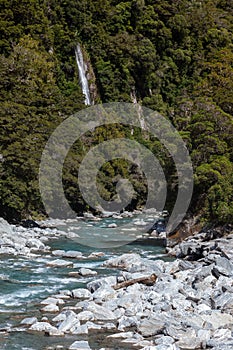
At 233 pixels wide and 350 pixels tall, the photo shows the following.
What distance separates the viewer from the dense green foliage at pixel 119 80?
3275 centimetres

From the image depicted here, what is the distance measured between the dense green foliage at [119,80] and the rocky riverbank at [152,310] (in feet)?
26.4

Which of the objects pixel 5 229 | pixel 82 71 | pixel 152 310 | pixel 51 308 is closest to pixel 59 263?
pixel 51 308

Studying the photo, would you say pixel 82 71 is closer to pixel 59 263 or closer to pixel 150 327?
pixel 59 263

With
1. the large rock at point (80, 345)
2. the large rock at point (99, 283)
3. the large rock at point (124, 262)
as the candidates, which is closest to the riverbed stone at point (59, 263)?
the large rock at point (124, 262)

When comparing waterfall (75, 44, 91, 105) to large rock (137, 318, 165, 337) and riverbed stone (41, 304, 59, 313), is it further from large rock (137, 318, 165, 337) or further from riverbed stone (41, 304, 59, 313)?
large rock (137, 318, 165, 337)

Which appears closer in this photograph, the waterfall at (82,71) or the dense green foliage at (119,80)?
the dense green foliage at (119,80)

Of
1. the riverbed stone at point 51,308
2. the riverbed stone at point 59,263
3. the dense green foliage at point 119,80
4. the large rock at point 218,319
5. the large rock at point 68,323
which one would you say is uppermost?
the dense green foliage at point 119,80

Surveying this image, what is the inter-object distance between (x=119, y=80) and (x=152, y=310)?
2075 inches

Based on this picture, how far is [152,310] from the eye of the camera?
1588cm

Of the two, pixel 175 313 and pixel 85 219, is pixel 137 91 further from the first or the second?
pixel 175 313

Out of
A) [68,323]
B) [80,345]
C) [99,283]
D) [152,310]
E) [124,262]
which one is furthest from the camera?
[124,262]

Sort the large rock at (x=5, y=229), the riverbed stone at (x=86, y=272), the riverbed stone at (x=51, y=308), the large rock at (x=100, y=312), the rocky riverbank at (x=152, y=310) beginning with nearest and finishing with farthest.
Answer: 1. the rocky riverbank at (x=152, y=310)
2. the large rock at (x=100, y=312)
3. the riverbed stone at (x=51, y=308)
4. the riverbed stone at (x=86, y=272)
5. the large rock at (x=5, y=229)

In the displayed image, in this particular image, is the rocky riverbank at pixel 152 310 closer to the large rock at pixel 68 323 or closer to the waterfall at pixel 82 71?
the large rock at pixel 68 323

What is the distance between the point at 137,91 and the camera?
68.9 meters
